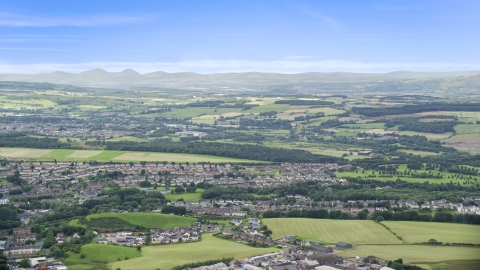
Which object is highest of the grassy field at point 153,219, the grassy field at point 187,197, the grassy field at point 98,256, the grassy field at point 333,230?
the grassy field at point 98,256

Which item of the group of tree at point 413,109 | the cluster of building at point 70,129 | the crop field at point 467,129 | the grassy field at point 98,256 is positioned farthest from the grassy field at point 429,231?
the group of tree at point 413,109

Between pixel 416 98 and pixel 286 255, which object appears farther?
pixel 416 98

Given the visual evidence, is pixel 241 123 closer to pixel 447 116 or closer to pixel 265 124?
pixel 265 124

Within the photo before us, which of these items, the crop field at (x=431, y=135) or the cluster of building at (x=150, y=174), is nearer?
the cluster of building at (x=150, y=174)

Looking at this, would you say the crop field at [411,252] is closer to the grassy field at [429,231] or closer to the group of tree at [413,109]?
the grassy field at [429,231]

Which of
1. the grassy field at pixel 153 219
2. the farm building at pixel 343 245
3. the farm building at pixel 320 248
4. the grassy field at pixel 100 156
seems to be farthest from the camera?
the grassy field at pixel 100 156

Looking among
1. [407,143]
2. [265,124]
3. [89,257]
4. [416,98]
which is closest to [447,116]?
[407,143]

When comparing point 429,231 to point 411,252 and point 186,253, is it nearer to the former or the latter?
point 411,252
